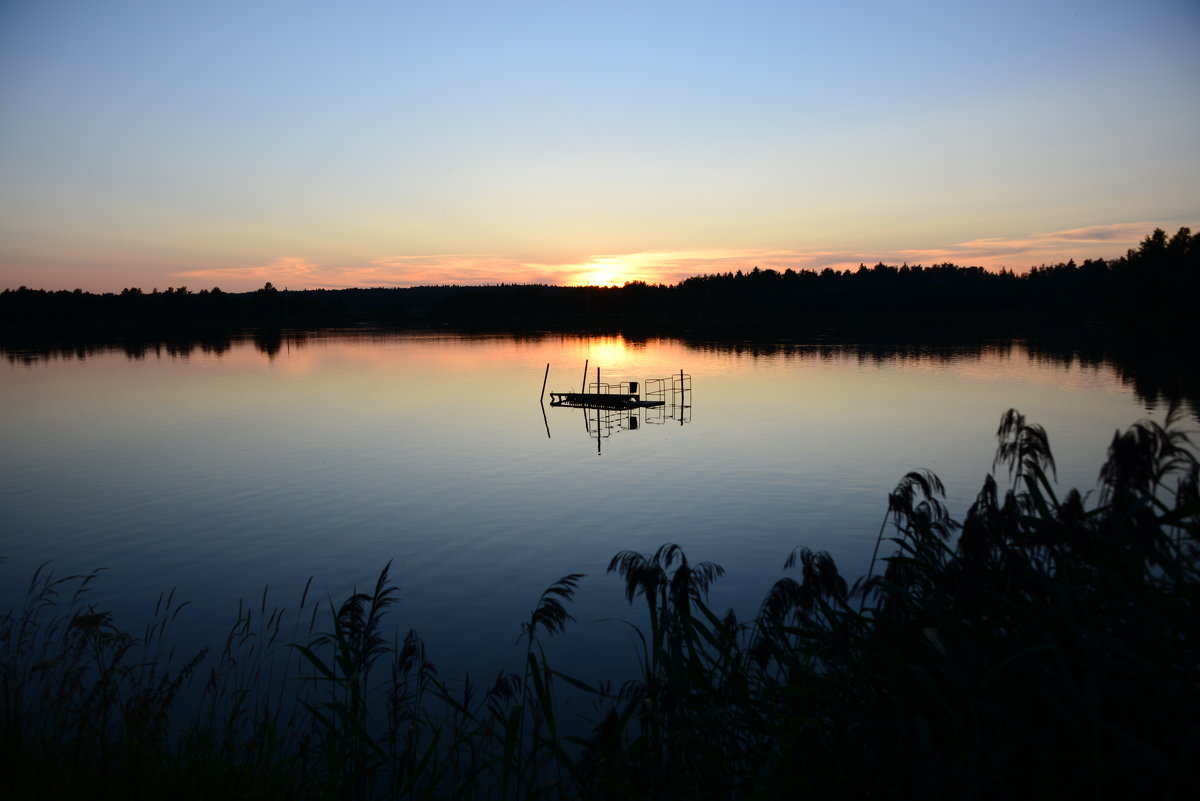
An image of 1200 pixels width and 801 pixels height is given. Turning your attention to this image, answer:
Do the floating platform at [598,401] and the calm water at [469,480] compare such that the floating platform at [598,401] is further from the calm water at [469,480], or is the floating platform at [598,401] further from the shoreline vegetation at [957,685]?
the shoreline vegetation at [957,685]

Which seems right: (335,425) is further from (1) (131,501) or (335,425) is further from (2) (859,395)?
(2) (859,395)

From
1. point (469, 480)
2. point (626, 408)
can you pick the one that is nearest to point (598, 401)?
point (626, 408)

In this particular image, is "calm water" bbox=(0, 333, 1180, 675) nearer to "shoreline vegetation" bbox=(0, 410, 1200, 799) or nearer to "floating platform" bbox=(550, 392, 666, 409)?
"floating platform" bbox=(550, 392, 666, 409)

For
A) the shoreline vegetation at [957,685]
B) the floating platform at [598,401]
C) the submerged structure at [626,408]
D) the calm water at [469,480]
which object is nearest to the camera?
the shoreline vegetation at [957,685]

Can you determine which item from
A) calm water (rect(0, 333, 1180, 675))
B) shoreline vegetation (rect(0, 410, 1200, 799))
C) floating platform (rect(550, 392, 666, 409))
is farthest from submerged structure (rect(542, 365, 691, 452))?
shoreline vegetation (rect(0, 410, 1200, 799))

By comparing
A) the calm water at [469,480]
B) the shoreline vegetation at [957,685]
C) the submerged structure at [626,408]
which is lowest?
the submerged structure at [626,408]

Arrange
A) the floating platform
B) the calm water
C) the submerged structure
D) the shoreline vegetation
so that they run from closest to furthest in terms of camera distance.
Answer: the shoreline vegetation
the calm water
the submerged structure
the floating platform

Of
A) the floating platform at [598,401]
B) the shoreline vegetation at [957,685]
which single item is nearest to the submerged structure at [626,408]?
the floating platform at [598,401]

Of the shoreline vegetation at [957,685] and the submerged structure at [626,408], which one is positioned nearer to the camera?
the shoreline vegetation at [957,685]

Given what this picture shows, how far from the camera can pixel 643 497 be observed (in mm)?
29828

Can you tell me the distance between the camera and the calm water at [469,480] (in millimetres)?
19328

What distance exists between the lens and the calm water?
761 inches

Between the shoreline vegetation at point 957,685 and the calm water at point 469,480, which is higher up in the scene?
the shoreline vegetation at point 957,685

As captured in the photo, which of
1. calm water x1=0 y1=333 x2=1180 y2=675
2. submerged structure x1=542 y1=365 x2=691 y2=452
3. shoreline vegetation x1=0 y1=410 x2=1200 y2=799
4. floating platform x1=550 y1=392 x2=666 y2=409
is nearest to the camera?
shoreline vegetation x1=0 y1=410 x2=1200 y2=799
